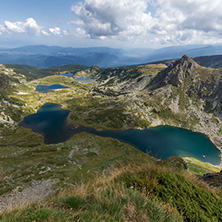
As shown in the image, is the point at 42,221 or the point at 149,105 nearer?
the point at 42,221

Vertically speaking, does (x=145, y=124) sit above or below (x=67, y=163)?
below

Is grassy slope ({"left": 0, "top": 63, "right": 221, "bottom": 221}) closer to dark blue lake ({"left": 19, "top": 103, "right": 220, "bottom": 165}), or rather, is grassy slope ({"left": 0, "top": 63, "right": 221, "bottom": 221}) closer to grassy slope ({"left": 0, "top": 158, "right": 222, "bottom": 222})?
grassy slope ({"left": 0, "top": 158, "right": 222, "bottom": 222})

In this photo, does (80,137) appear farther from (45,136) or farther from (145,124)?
(145,124)

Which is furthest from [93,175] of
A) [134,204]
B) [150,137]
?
[150,137]

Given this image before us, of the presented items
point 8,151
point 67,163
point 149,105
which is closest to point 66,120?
point 8,151

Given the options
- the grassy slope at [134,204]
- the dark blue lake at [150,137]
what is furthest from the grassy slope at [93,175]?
the dark blue lake at [150,137]

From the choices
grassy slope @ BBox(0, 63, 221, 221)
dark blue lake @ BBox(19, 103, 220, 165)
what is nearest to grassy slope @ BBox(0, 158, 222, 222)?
grassy slope @ BBox(0, 63, 221, 221)

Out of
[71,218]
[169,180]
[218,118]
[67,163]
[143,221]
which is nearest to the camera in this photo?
[71,218]

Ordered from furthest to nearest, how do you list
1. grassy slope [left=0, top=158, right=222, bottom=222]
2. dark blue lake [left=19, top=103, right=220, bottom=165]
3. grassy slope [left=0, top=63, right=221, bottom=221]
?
dark blue lake [left=19, top=103, right=220, bottom=165], grassy slope [left=0, top=63, right=221, bottom=221], grassy slope [left=0, top=158, right=222, bottom=222]

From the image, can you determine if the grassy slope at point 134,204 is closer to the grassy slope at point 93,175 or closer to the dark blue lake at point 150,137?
the grassy slope at point 93,175
